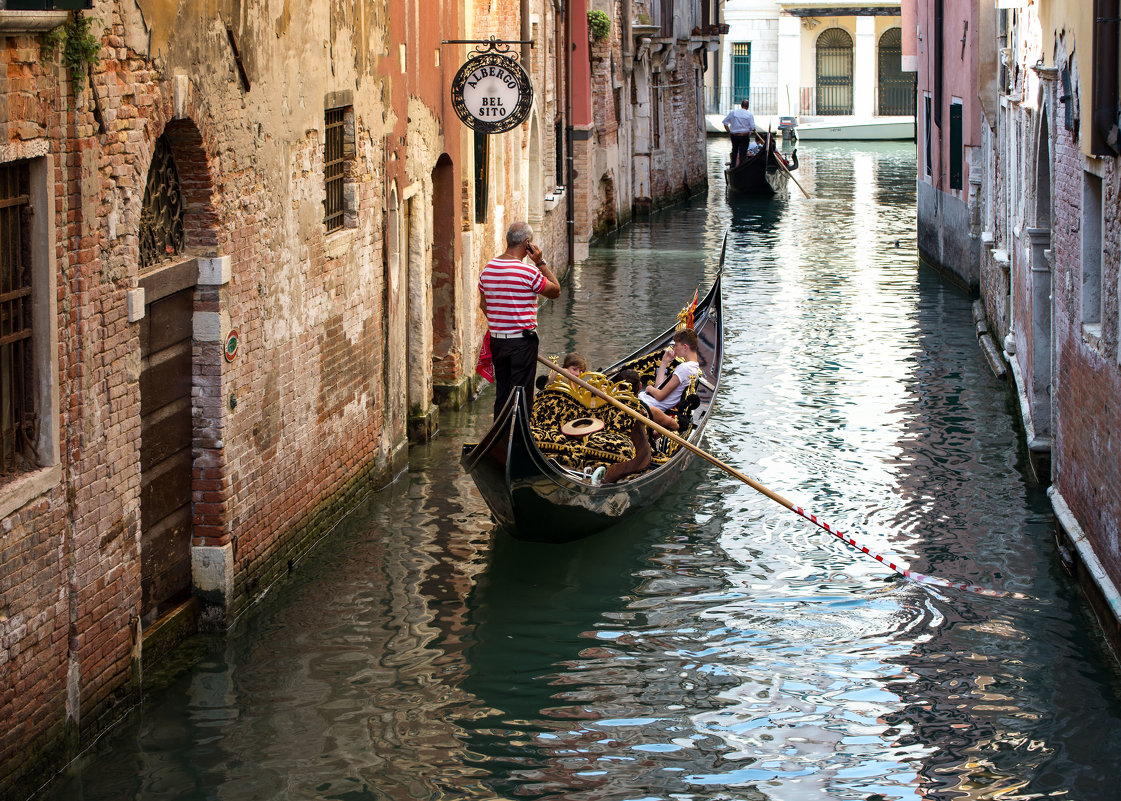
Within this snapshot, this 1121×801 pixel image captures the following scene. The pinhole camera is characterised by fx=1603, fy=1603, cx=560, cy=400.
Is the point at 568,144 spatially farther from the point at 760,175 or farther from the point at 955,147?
the point at 760,175

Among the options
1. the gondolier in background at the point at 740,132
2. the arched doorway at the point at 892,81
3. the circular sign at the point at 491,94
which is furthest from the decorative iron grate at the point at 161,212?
the arched doorway at the point at 892,81

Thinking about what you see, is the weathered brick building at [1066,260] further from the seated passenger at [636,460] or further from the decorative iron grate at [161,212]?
the decorative iron grate at [161,212]

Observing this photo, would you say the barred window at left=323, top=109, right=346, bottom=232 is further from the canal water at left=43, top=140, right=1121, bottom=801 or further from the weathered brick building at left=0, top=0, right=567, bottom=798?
the canal water at left=43, top=140, right=1121, bottom=801

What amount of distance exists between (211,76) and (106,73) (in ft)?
3.36

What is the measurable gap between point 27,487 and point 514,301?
3.68m

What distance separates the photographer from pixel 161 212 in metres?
6.24

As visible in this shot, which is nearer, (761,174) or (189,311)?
(189,311)

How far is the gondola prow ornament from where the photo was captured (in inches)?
416

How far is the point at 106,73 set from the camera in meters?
5.36

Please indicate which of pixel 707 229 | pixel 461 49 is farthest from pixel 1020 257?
pixel 707 229

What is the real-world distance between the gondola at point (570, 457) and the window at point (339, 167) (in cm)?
139

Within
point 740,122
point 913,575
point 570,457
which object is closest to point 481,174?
point 570,457

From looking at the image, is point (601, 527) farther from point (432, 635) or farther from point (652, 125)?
point (652, 125)

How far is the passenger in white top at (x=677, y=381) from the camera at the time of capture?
374 inches
